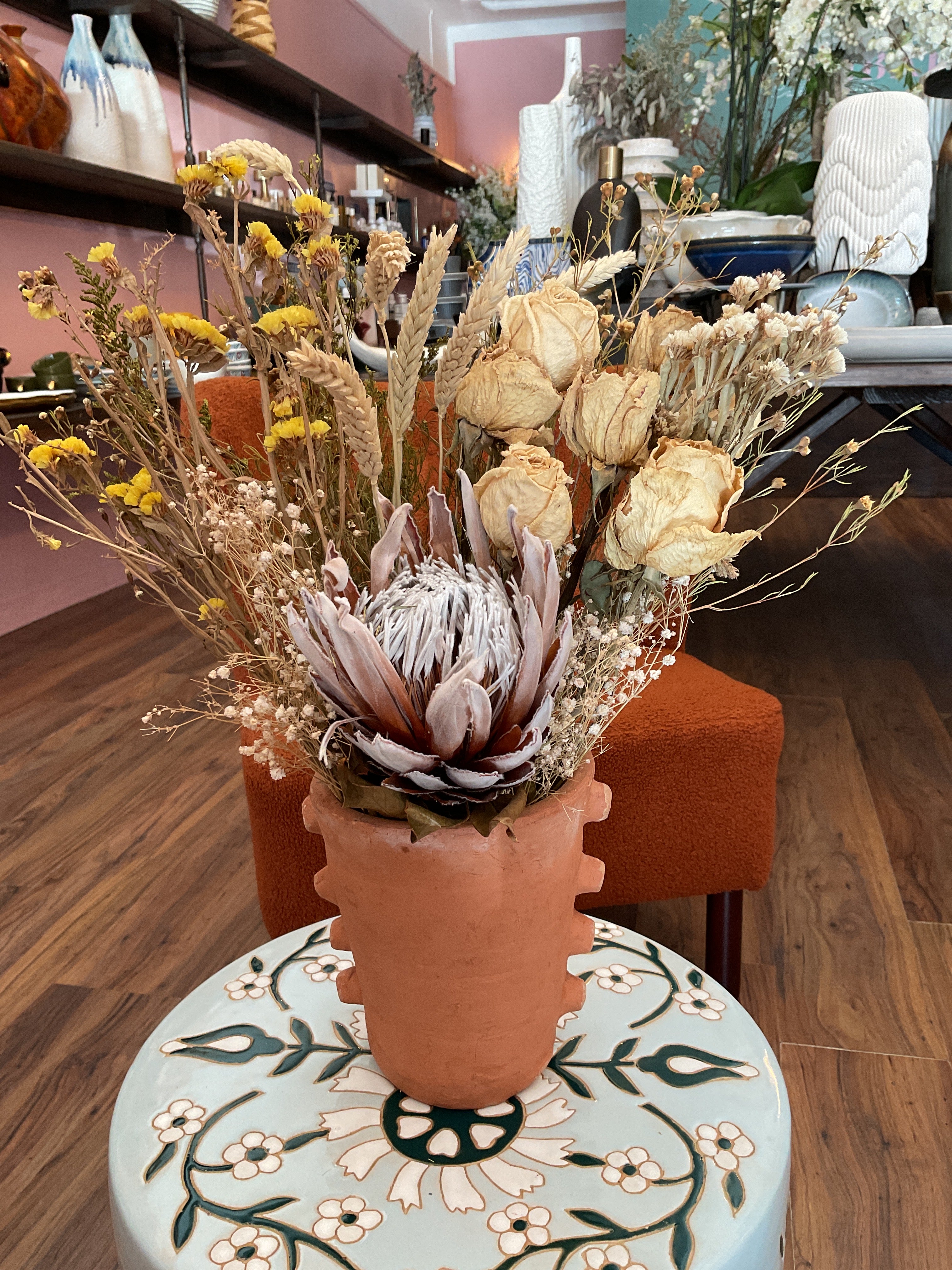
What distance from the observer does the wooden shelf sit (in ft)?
10.3

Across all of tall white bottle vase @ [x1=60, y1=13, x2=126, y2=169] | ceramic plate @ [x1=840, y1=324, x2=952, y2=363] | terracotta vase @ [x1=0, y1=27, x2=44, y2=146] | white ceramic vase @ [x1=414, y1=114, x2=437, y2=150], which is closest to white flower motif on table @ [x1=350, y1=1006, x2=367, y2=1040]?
ceramic plate @ [x1=840, y1=324, x2=952, y2=363]

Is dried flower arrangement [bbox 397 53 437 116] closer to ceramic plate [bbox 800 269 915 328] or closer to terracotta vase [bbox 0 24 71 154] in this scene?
terracotta vase [bbox 0 24 71 154]

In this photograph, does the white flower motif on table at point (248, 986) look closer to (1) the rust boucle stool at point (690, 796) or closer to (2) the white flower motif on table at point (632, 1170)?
(2) the white flower motif on table at point (632, 1170)

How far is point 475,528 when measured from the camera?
0.47 meters

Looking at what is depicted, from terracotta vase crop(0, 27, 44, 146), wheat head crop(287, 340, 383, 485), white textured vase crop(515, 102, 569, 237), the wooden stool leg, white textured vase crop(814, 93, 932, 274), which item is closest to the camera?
wheat head crop(287, 340, 383, 485)

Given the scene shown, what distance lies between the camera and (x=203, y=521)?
50cm

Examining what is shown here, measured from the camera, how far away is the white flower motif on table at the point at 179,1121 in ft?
1.87

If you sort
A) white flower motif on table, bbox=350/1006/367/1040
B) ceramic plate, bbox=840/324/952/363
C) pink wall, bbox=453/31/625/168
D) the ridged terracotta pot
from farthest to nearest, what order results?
pink wall, bbox=453/31/625/168 → ceramic plate, bbox=840/324/952/363 → white flower motif on table, bbox=350/1006/367/1040 → the ridged terracotta pot

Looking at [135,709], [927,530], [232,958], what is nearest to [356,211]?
[927,530]

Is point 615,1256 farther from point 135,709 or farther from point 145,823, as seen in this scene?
point 135,709

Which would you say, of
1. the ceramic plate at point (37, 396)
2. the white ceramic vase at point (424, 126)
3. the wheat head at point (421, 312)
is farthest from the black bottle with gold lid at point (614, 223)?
the white ceramic vase at point (424, 126)

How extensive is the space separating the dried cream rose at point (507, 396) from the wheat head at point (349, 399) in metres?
0.05

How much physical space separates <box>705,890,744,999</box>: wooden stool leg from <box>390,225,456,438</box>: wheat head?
2.99 ft

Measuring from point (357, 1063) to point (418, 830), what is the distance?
0.84ft
